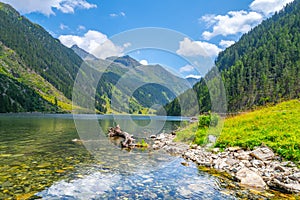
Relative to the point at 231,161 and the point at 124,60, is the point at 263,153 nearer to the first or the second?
the point at 231,161

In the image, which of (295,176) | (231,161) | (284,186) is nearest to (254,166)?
(231,161)

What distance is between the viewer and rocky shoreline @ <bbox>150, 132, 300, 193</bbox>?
1208 cm

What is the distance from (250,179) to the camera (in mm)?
12523

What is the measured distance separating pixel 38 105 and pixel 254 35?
177m

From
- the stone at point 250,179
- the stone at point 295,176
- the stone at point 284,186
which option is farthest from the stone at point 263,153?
the stone at point 284,186

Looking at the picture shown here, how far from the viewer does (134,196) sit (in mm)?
10211

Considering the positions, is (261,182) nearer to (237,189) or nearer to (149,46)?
(237,189)

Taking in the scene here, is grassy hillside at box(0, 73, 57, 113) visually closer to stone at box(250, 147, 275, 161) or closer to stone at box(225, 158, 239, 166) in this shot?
stone at box(225, 158, 239, 166)

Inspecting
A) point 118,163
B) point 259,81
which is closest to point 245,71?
point 259,81

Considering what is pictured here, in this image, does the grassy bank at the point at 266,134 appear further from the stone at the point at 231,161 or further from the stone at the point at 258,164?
the stone at the point at 231,161

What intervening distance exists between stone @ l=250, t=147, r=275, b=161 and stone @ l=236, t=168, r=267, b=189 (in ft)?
8.04

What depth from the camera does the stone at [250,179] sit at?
12032 millimetres

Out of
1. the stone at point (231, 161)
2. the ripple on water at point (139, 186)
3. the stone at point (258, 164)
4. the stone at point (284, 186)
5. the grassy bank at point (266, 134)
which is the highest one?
the grassy bank at point (266, 134)

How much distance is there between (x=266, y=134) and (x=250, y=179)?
783cm
